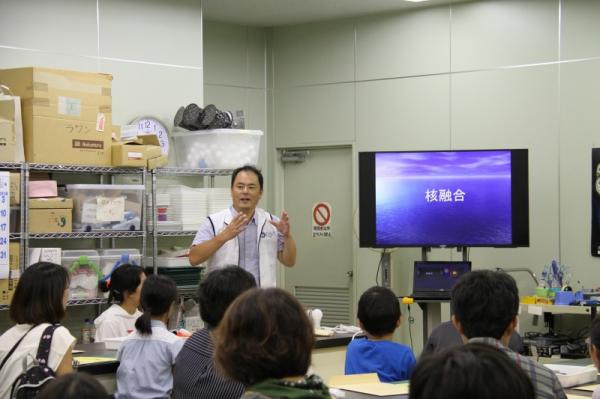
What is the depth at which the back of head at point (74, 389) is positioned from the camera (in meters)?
1.64

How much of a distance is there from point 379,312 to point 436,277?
2711 millimetres

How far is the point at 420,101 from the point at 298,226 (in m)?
1.70

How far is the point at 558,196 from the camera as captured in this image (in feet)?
22.4

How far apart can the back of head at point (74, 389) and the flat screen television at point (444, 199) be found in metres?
4.95

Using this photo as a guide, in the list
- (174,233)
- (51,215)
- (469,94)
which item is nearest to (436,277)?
(469,94)

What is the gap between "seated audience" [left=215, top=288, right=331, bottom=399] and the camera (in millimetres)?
1740

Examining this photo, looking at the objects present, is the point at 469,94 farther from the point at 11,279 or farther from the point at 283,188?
the point at 11,279

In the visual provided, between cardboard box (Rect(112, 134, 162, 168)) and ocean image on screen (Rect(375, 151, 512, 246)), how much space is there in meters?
1.71

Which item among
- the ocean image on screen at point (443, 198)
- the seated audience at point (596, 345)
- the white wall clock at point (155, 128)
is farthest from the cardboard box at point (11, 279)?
the seated audience at point (596, 345)

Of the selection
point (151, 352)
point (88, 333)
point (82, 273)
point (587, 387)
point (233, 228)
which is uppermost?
point (233, 228)

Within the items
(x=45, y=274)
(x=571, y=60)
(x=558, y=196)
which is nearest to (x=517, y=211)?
(x=558, y=196)

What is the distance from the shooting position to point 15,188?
538cm

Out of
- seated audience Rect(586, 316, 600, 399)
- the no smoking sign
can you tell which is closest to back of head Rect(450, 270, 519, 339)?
seated audience Rect(586, 316, 600, 399)

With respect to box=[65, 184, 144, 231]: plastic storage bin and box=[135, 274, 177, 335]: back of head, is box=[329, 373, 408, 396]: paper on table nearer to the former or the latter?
box=[135, 274, 177, 335]: back of head
